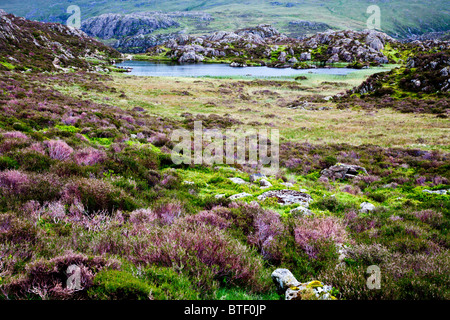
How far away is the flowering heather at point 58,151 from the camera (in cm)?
911

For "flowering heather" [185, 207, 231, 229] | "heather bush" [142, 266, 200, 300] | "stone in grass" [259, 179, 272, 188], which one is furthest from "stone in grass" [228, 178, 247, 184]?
"heather bush" [142, 266, 200, 300]

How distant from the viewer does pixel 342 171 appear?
15.3 m

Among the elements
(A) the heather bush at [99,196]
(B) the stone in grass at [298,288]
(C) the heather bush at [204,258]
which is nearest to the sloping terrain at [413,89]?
(B) the stone in grass at [298,288]

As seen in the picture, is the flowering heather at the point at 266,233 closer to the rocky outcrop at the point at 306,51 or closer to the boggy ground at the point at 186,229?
the boggy ground at the point at 186,229

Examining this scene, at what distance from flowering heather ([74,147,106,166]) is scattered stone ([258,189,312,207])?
6940 mm

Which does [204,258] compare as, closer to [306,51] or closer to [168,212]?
[168,212]

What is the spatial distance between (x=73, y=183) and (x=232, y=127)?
955 inches

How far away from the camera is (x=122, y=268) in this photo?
3.80 m

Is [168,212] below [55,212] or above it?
below

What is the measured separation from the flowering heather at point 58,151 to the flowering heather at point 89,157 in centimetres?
34

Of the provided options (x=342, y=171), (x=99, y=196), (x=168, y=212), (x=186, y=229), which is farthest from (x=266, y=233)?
(x=342, y=171)

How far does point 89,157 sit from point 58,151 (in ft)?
3.57
